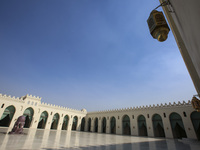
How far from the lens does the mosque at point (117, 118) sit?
18484 mm

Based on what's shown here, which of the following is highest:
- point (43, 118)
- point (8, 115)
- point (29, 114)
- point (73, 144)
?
point (29, 114)

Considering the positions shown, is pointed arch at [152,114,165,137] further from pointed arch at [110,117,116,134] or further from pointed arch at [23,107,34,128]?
pointed arch at [23,107,34,128]

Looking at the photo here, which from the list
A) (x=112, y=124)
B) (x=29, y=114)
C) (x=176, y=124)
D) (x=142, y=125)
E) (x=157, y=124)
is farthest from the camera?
(x=112, y=124)

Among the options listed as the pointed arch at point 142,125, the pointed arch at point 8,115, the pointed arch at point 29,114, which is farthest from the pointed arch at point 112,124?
the pointed arch at point 8,115

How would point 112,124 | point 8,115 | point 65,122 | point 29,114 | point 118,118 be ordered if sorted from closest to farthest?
point 8,115, point 29,114, point 118,118, point 112,124, point 65,122

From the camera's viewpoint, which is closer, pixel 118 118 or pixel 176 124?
pixel 176 124

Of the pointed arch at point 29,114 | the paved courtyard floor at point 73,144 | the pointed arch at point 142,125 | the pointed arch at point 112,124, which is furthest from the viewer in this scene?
the pointed arch at point 112,124

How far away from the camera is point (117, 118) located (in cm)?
2608

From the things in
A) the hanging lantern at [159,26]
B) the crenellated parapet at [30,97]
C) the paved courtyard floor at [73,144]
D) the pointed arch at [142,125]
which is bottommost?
the paved courtyard floor at [73,144]

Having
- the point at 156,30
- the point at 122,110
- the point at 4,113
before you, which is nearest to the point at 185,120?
the point at 122,110

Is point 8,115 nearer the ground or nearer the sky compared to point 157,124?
nearer the sky

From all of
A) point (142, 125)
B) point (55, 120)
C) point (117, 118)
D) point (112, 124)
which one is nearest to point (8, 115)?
point (55, 120)

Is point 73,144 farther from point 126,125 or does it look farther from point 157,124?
point 126,125

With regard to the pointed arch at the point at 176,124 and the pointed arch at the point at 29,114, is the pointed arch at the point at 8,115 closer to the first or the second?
the pointed arch at the point at 29,114
